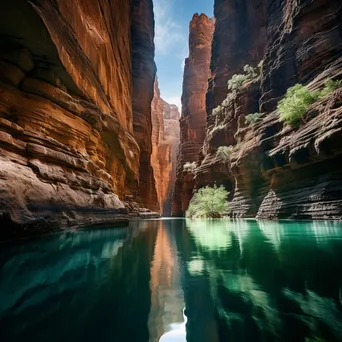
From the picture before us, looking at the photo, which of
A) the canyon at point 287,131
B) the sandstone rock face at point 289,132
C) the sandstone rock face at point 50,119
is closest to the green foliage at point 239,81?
the canyon at point 287,131

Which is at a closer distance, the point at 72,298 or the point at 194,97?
the point at 72,298

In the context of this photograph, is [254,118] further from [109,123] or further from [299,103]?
[109,123]

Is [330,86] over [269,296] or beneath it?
over

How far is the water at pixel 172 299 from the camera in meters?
1.59

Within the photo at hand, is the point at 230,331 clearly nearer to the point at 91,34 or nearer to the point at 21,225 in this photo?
the point at 21,225

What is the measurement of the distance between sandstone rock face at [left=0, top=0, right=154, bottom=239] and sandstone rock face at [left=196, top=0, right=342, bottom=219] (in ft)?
37.1

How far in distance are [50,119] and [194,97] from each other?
174ft

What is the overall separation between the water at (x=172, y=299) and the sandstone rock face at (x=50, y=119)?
312 centimetres

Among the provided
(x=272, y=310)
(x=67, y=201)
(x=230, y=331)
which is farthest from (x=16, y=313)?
(x=67, y=201)

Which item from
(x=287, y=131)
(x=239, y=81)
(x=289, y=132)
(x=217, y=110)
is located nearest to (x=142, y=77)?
(x=217, y=110)

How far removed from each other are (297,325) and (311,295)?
669 millimetres

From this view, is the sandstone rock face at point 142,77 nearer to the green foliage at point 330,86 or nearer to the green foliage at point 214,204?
the green foliage at point 214,204

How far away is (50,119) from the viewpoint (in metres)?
10.4

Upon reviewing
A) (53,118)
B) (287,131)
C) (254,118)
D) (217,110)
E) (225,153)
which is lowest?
(53,118)
